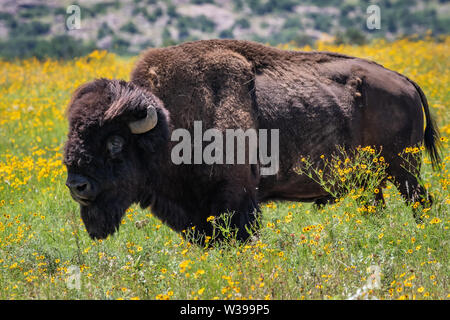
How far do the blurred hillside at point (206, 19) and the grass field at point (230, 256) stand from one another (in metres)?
66.6

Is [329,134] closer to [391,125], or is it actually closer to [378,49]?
[391,125]

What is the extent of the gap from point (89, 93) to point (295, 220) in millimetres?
2466

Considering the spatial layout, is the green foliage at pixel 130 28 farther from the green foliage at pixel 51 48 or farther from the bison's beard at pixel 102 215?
the bison's beard at pixel 102 215

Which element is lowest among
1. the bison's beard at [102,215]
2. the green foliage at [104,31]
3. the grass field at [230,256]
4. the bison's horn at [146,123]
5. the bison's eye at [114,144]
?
the green foliage at [104,31]

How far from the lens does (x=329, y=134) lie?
5.94 metres

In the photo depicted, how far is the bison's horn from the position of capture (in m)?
4.93

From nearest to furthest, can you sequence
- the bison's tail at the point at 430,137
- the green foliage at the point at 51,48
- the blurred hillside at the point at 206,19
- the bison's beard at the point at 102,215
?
the bison's beard at the point at 102,215 < the bison's tail at the point at 430,137 < the green foliage at the point at 51,48 < the blurred hillside at the point at 206,19

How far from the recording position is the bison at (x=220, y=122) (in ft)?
16.2

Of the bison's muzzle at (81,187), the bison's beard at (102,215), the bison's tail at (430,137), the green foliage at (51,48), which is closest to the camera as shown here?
the bison's muzzle at (81,187)

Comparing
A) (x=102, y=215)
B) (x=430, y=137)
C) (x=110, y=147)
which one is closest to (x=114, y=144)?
(x=110, y=147)

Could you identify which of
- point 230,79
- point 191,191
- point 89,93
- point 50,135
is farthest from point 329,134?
point 50,135

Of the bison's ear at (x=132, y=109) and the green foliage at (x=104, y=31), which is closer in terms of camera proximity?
the bison's ear at (x=132, y=109)

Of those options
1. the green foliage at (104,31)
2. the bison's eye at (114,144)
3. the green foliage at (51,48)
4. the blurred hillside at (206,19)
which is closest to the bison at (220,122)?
the bison's eye at (114,144)

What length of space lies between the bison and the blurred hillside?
66.8 m
